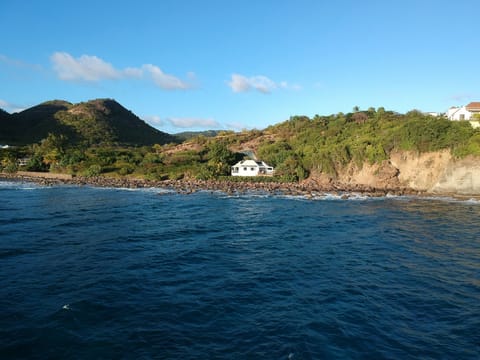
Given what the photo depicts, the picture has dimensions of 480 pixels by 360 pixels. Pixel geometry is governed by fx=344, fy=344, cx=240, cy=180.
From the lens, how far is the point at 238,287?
19.7 m

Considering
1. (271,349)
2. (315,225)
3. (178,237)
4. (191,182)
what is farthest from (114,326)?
(191,182)

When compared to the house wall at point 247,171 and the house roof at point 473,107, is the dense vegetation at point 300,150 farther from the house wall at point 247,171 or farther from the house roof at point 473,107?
the house roof at point 473,107

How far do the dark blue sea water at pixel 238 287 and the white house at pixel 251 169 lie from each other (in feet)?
144

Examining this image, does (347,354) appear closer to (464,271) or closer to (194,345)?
(194,345)

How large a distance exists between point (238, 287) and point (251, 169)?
64.3m

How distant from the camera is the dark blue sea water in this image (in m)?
13.9

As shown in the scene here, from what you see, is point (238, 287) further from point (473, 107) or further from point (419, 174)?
point (473, 107)

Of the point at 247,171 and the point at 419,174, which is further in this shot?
the point at 247,171

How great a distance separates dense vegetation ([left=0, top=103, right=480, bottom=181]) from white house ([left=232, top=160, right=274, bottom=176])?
269cm

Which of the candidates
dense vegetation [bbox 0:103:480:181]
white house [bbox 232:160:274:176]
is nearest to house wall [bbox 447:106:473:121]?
dense vegetation [bbox 0:103:480:181]

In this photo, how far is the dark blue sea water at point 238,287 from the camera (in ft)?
45.7

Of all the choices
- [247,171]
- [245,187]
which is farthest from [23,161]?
[245,187]

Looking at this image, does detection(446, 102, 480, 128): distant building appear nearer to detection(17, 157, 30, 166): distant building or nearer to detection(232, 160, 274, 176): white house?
detection(232, 160, 274, 176): white house

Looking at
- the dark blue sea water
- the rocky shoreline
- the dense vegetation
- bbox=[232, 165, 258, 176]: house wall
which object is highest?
the dense vegetation
